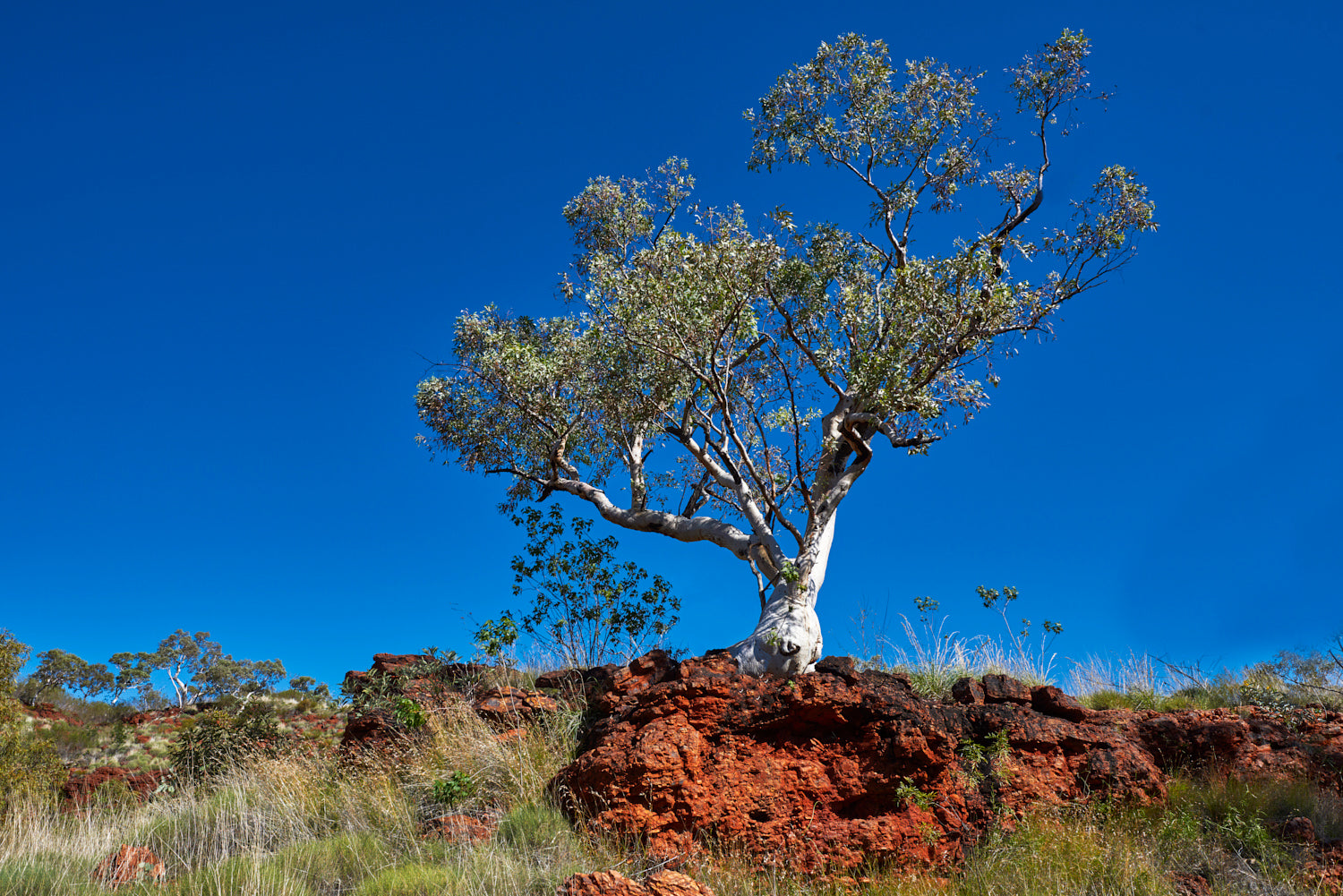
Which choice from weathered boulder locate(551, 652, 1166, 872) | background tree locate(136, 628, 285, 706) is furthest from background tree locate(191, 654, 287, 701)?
weathered boulder locate(551, 652, 1166, 872)

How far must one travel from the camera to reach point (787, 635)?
11578mm

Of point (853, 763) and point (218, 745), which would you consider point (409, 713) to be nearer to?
point (218, 745)

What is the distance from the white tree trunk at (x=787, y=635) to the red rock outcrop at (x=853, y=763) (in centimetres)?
103

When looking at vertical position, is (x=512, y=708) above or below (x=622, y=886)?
above

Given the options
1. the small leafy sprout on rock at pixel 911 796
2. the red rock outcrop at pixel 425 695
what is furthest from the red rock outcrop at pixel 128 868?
the small leafy sprout on rock at pixel 911 796

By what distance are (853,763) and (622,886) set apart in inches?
141

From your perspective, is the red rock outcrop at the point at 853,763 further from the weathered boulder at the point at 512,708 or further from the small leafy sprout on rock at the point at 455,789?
the weathered boulder at the point at 512,708

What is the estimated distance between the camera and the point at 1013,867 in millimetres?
7891

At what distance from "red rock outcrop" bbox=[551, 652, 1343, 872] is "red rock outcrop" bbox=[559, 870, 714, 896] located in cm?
174

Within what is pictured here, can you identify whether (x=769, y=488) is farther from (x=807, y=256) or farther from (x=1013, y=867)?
(x=1013, y=867)

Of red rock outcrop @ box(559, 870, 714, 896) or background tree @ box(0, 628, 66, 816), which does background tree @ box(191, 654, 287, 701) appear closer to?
background tree @ box(0, 628, 66, 816)

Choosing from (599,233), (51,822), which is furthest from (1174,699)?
(51,822)

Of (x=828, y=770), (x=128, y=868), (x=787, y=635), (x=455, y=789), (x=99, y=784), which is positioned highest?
(x=787, y=635)

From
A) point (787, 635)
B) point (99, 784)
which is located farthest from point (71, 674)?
point (787, 635)
